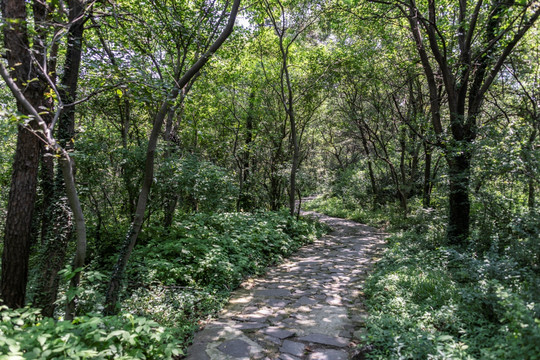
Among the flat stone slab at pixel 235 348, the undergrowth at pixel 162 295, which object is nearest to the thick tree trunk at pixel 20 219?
the undergrowth at pixel 162 295

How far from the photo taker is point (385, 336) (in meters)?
3.16

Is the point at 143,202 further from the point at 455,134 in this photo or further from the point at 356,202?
the point at 356,202

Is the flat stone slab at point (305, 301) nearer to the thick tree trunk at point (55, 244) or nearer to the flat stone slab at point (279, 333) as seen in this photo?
the flat stone slab at point (279, 333)

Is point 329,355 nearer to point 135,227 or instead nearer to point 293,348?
point 293,348

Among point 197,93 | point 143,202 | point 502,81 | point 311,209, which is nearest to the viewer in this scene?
point 143,202

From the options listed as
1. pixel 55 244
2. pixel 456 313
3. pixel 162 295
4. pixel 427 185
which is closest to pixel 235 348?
pixel 162 295

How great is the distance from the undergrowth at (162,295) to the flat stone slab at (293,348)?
1.09 metres

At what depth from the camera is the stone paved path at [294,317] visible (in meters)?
3.33

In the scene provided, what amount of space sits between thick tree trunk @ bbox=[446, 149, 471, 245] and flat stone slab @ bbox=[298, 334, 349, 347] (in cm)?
405

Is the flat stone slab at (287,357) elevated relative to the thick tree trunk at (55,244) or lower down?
lower down

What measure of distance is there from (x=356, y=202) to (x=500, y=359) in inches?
616

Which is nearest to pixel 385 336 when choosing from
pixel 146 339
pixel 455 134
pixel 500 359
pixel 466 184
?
pixel 500 359

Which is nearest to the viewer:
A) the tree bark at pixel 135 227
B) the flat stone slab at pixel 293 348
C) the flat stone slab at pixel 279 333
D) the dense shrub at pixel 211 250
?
the flat stone slab at pixel 293 348

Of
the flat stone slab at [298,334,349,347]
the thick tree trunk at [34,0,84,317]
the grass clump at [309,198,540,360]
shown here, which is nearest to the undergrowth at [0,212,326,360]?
the thick tree trunk at [34,0,84,317]
